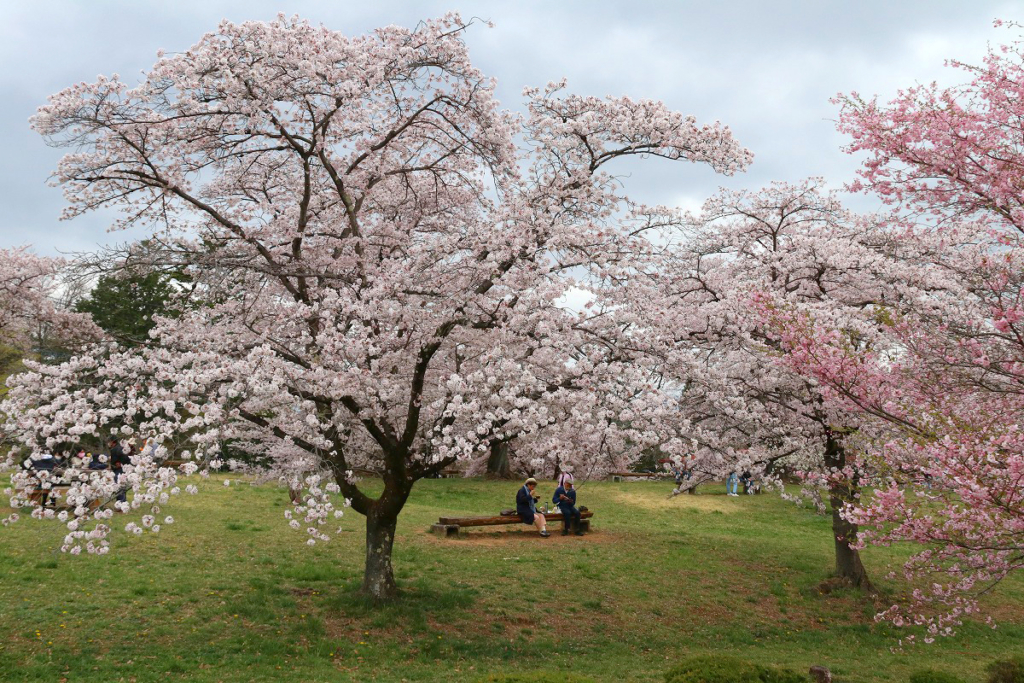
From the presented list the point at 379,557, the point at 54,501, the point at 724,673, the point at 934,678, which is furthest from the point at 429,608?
the point at 934,678

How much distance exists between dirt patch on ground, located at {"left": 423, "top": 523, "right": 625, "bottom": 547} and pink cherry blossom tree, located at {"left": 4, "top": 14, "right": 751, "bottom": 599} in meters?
4.04

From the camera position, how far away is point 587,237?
11.8 metres

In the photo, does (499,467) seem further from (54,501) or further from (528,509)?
(54,501)

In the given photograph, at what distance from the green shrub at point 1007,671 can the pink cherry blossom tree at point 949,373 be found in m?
1.49

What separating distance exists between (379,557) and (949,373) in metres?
8.83

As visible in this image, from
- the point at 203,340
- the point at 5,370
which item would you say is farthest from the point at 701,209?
the point at 5,370

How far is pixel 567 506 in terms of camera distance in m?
18.4

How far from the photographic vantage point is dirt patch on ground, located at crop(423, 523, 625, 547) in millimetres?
17047

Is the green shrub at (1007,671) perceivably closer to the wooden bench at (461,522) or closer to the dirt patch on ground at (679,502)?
the wooden bench at (461,522)

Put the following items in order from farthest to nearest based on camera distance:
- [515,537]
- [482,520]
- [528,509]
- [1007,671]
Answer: [528,509] → [515,537] → [482,520] → [1007,671]

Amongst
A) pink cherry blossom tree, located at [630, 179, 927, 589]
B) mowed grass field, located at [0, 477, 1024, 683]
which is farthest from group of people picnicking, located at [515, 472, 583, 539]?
pink cherry blossom tree, located at [630, 179, 927, 589]

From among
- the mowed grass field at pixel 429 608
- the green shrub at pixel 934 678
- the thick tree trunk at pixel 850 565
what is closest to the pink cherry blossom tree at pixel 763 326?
the thick tree trunk at pixel 850 565

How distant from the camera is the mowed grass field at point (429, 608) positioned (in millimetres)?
9852

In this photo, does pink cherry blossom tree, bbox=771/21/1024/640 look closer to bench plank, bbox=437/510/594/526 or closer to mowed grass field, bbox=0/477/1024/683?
mowed grass field, bbox=0/477/1024/683
